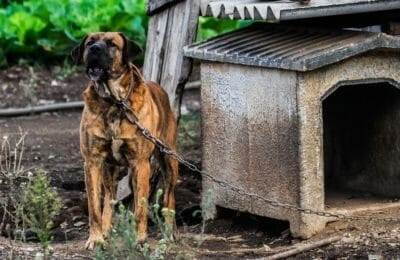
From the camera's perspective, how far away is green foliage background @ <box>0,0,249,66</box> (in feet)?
50.2

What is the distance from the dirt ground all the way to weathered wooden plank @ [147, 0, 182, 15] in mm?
1600

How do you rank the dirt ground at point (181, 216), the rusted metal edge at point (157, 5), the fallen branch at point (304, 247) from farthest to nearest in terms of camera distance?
the rusted metal edge at point (157, 5), the dirt ground at point (181, 216), the fallen branch at point (304, 247)

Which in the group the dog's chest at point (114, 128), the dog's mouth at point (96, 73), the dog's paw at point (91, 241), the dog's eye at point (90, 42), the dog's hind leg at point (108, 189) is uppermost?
the dog's eye at point (90, 42)

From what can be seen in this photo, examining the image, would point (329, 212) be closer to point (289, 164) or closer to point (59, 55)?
point (289, 164)

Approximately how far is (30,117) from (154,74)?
3658 millimetres

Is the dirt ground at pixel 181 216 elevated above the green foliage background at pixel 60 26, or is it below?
below

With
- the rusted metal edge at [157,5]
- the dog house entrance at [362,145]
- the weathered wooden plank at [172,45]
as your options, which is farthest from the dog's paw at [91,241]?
the rusted metal edge at [157,5]

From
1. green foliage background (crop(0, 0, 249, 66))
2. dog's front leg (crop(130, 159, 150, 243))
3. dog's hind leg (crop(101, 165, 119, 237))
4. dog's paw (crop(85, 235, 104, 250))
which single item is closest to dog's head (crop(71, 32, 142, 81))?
dog's front leg (crop(130, 159, 150, 243))

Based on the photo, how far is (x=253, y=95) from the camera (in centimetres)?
865

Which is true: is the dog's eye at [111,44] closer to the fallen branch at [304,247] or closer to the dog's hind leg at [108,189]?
the dog's hind leg at [108,189]

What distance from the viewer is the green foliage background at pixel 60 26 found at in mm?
15289

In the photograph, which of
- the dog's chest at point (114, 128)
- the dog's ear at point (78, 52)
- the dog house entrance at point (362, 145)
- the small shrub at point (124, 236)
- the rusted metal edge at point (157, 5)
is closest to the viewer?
the small shrub at point (124, 236)

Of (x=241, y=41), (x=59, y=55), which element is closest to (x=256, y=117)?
(x=241, y=41)

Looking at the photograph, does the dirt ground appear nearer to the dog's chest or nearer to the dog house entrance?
the dog house entrance
